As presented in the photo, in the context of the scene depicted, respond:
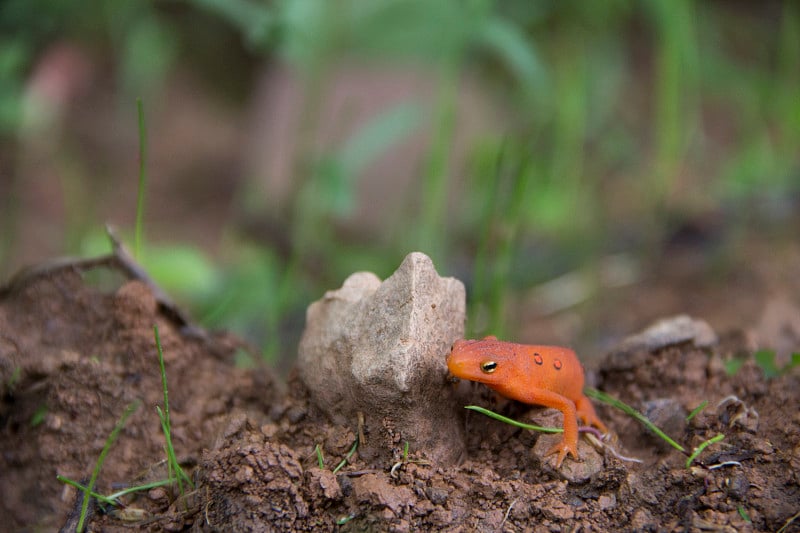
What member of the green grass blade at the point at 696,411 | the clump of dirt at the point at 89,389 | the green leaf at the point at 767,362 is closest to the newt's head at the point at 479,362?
the green grass blade at the point at 696,411

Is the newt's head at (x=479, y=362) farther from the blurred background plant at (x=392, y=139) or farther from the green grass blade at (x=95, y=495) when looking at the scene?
the green grass blade at (x=95, y=495)

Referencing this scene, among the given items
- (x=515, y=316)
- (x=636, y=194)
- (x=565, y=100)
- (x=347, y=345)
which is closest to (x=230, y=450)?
(x=347, y=345)

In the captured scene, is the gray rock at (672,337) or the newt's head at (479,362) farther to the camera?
the gray rock at (672,337)

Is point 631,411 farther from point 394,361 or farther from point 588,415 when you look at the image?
point 394,361

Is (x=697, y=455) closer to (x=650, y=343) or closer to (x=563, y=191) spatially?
(x=650, y=343)

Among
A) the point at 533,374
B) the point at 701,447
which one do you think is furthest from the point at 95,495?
the point at 701,447

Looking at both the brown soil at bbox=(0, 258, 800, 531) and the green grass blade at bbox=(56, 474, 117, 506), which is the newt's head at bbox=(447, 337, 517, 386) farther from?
the green grass blade at bbox=(56, 474, 117, 506)
